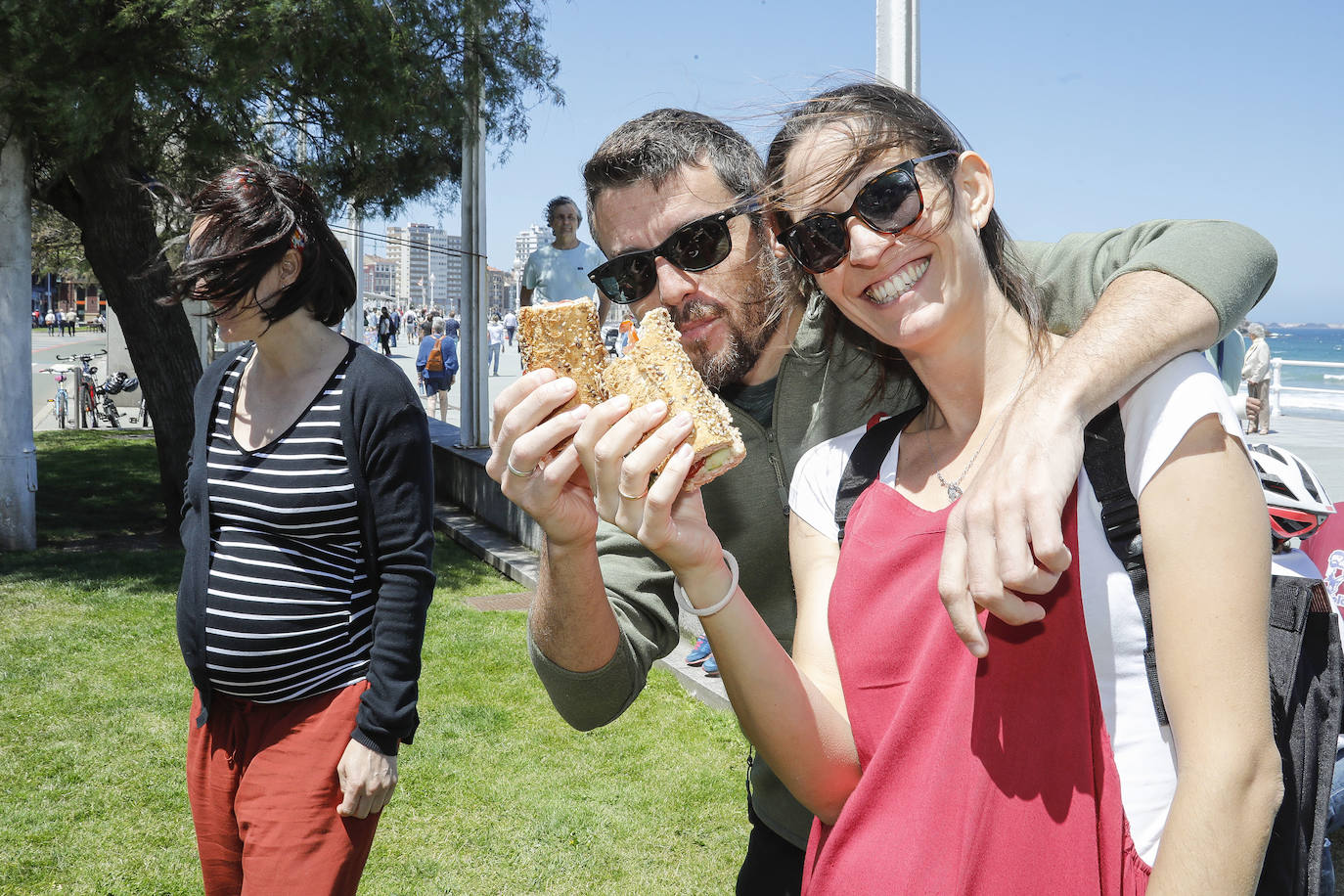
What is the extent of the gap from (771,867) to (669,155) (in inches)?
63.7

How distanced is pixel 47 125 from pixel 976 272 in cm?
948

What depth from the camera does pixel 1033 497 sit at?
128 centimetres

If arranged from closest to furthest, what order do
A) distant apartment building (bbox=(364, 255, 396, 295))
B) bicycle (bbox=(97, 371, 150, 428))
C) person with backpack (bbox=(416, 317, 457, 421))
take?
1. person with backpack (bbox=(416, 317, 457, 421))
2. bicycle (bbox=(97, 371, 150, 428))
3. distant apartment building (bbox=(364, 255, 396, 295))

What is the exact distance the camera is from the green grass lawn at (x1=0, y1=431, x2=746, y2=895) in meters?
4.51

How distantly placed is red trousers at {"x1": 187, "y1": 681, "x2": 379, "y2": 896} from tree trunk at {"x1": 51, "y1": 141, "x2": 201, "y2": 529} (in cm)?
789

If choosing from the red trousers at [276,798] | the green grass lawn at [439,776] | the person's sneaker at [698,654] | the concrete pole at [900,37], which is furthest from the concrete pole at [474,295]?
the red trousers at [276,798]

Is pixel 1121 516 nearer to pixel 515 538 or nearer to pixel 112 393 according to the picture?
pixel 515 538

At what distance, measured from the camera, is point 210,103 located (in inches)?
343

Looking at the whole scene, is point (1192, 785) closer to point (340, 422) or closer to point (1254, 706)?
point (1254, 706)

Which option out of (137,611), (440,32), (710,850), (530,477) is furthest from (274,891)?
(440,32)

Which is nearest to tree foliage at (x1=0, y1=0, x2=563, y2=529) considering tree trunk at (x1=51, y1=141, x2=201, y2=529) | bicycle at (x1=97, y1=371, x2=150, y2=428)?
tree trunk at (x1=51, y1=141, x2=201, y2=529)

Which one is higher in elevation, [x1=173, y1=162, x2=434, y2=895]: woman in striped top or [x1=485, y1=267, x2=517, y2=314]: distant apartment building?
[x1=485, y1=267, x2=517, y2=314]: distant apartment building

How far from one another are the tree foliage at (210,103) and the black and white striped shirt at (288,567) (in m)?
5.11

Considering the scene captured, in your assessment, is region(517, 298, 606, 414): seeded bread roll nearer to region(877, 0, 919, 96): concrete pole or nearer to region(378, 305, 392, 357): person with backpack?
region(877, 0, 919, 96): concrete pole
